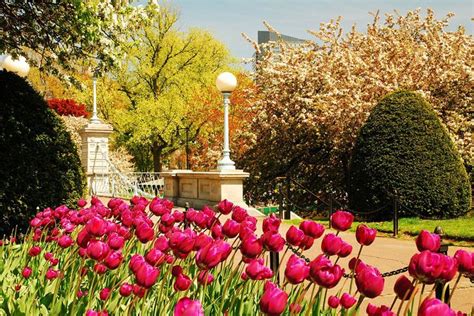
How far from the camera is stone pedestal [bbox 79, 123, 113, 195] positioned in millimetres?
24109

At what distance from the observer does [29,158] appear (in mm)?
7242

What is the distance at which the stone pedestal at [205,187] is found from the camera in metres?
14.7

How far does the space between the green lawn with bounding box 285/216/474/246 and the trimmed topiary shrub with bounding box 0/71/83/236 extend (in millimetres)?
6752

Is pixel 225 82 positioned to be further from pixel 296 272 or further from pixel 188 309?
pixel 188 309

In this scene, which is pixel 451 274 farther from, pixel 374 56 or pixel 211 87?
pixel 211 87

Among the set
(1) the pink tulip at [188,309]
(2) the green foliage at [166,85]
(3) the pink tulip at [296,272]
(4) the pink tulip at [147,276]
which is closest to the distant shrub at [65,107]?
(2) the green foliage at [166,85]

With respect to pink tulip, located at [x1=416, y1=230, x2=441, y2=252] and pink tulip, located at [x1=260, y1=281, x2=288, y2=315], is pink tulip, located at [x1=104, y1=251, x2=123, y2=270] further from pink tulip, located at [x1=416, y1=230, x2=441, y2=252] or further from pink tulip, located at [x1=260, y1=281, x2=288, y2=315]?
pink tulip, located at [x1=416, y1=230, x2=441, y2=252]

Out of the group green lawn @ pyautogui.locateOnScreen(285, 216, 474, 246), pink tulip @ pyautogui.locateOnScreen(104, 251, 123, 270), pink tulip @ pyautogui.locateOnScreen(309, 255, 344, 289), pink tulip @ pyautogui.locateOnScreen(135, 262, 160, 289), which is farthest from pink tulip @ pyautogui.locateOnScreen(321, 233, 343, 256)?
green lawn @ pyautogui.locateOnScreen(285, 216, 474, 246)

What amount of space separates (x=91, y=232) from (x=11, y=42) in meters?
8.69

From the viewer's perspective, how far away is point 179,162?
45.3 metres

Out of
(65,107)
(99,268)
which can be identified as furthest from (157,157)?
(99,268)

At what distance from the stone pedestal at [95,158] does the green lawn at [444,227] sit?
14267 mm

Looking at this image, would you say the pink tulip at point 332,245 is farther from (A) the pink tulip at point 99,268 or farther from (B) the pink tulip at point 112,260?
(A) the pink tulip at point 99,268

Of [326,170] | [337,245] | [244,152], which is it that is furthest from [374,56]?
[337,245]
